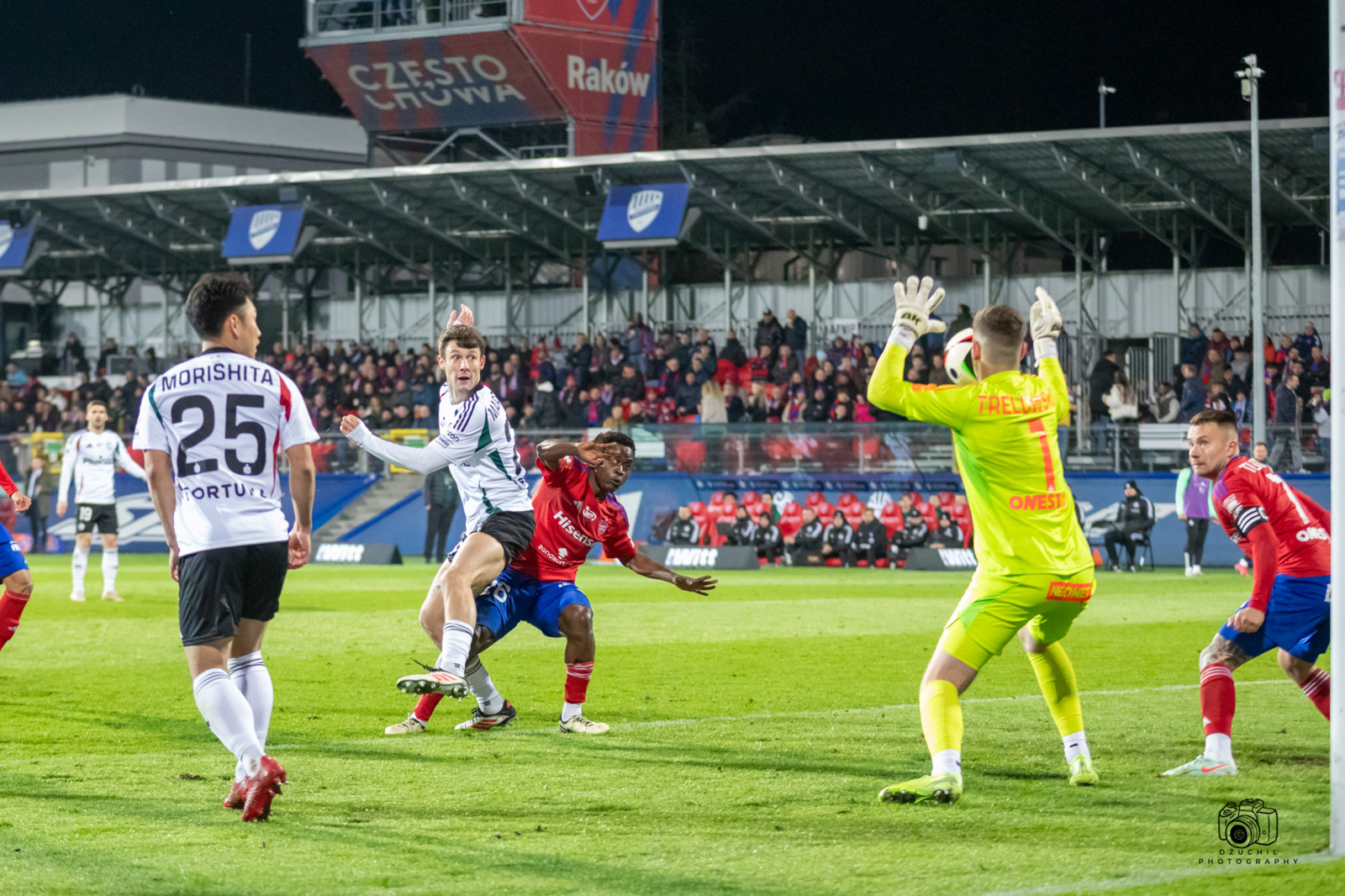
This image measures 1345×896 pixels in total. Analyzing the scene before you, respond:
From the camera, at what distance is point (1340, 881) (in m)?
4.67

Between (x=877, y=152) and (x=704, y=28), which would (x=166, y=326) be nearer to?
(x=877, y=152)

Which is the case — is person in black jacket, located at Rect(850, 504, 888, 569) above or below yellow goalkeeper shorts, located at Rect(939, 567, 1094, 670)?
below

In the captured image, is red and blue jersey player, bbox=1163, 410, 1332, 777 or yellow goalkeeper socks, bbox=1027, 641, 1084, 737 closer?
yellow goalkeeper socks, bbox=1027, 641, 1084, 737

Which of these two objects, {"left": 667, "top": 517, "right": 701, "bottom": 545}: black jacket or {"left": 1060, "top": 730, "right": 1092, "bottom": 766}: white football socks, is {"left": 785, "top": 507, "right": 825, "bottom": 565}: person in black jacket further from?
{"left": 1060, "top": 730, "right": 1092, "bottom": 766}: white football socks

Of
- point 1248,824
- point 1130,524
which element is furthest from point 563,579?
point 1130,524

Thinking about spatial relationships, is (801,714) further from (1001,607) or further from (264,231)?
(264,231)

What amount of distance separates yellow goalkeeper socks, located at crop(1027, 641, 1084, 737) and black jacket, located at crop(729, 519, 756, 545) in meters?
20.0

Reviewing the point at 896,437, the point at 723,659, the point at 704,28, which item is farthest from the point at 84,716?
the point at 704,28

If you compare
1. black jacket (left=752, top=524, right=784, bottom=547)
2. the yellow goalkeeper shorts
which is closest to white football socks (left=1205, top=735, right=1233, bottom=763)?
the yellow goalkeeper shorts

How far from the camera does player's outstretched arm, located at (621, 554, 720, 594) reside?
819cm

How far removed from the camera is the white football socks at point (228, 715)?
228 inches

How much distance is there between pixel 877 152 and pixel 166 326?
24326 mm

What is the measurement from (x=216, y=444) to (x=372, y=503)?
2493 cm

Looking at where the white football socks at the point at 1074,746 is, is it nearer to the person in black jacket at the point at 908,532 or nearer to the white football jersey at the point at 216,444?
the white football jersey at the point at 216,444
